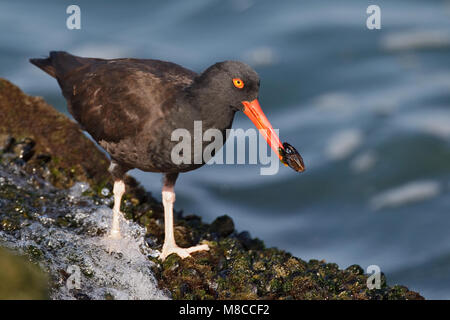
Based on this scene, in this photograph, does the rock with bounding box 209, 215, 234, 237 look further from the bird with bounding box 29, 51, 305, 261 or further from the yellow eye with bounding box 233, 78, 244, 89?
the yellow eye with bounding box 233, 78, 244, 89

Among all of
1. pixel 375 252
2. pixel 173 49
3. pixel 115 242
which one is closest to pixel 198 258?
pixel 115 242

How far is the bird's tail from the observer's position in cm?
735

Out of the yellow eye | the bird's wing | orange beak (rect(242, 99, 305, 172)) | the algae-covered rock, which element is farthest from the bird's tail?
the algae-covered rock

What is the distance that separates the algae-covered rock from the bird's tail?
10.5ft

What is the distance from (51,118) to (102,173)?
942 millimetres

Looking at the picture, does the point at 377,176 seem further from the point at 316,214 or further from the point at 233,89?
the point at 233,89

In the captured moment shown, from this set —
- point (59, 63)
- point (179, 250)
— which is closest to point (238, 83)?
point (179, 250)

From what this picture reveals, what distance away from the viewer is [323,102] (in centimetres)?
1524

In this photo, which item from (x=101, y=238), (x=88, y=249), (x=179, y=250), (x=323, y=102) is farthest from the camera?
(x=323, y=102)

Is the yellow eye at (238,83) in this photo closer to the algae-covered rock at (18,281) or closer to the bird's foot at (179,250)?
the bird's foot at (179,250)

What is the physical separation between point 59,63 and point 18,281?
11.9ft

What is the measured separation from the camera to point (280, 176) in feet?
44.9

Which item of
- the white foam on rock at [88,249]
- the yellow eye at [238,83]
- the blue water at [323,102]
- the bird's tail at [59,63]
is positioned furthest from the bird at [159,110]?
the blue water at [323,102]

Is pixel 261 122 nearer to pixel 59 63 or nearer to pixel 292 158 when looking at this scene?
pixel 292 158
